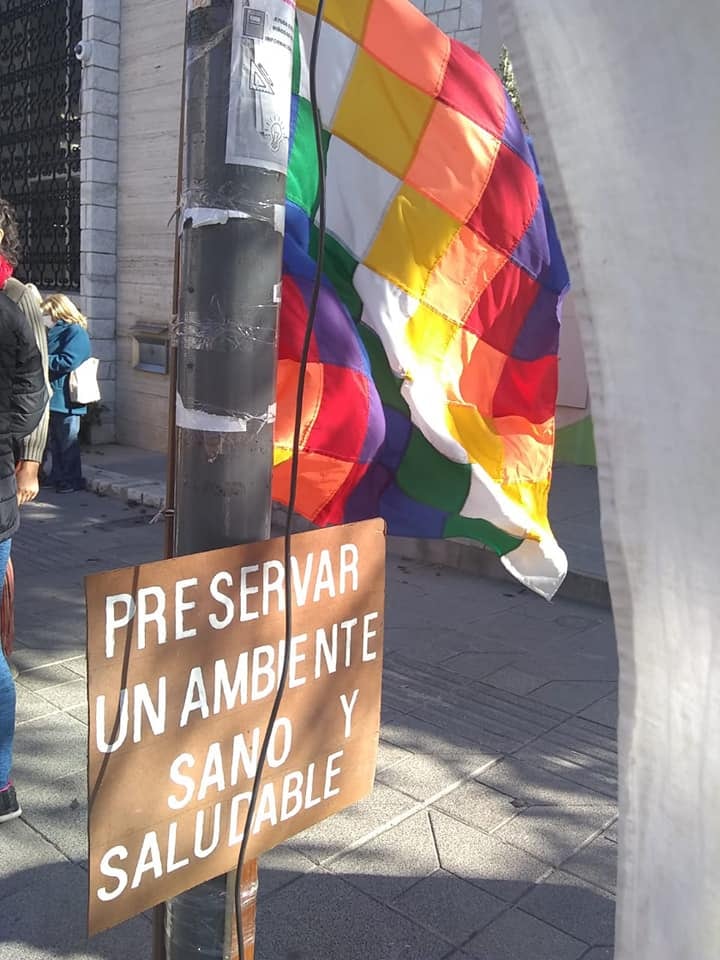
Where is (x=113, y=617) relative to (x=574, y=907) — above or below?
above

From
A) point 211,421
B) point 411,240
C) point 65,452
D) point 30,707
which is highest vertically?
point 411,240

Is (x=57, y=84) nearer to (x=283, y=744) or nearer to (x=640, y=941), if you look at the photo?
(x=283, y=744)

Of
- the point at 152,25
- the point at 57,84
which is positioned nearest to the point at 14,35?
the point at 57,84

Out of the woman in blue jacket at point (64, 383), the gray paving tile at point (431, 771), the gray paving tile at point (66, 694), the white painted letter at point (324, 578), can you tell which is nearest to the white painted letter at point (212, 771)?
the white painted letter at point (324, 578)

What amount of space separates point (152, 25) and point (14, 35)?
3.14 meters

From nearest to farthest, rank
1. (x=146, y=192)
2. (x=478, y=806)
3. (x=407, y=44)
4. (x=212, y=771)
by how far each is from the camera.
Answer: (x=212, y=771)
(x=407, y=44)
(x=478, y=806)
(x=146, y=192)

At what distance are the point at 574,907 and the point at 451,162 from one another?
2415mm

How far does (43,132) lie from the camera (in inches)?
482

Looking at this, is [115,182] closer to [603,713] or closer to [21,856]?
[603,713]

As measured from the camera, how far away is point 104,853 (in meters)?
1.50

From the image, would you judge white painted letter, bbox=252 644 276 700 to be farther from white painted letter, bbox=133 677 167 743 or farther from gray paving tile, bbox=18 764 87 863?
gray paving tile, bbox=18 764 87 863

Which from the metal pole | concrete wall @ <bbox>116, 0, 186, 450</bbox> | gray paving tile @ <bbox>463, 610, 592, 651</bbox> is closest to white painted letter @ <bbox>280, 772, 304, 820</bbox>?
the metal pole

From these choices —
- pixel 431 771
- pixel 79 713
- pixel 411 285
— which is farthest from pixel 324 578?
pixel 79 713

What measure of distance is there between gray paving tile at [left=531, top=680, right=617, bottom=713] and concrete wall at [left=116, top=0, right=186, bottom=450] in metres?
7.15
